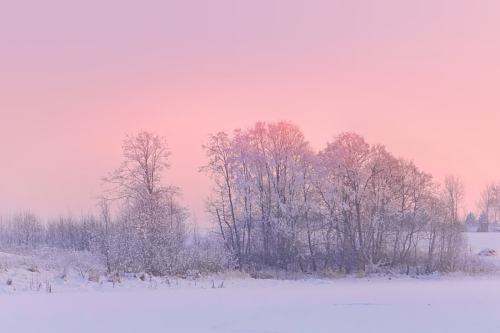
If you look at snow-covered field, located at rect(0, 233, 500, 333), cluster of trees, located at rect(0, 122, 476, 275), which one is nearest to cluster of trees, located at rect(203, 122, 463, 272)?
cluster of trees, located at rect(0, 122, 476, 275)

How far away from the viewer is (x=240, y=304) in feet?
46.6

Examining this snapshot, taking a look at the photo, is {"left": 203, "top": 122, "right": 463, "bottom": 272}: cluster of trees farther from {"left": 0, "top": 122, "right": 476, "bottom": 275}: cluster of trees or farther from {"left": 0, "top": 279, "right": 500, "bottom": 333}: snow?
{"left": 0, "top": 279, "right": 500, "bottom": 333}: snow

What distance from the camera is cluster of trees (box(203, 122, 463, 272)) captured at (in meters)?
38.6

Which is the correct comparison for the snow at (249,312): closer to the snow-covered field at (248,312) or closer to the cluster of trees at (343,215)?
the snow-covered field at (248,312)

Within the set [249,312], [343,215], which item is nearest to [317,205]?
[343,215]

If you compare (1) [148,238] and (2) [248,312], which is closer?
(2) [248,312]

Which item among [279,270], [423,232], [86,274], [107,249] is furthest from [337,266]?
[86,274]

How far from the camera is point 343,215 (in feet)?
128

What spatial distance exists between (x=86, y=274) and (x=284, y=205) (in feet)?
60.1

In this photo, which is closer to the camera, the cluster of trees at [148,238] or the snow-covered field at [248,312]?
the snow-covered field at [248,312]

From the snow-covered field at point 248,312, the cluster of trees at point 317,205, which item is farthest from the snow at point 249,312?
the cluster of trees at point 317,205

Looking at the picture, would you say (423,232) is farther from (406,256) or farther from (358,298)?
(358,298)

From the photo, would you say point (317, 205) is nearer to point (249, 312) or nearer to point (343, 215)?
point (343, 215)

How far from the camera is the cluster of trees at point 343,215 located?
38.6 m
